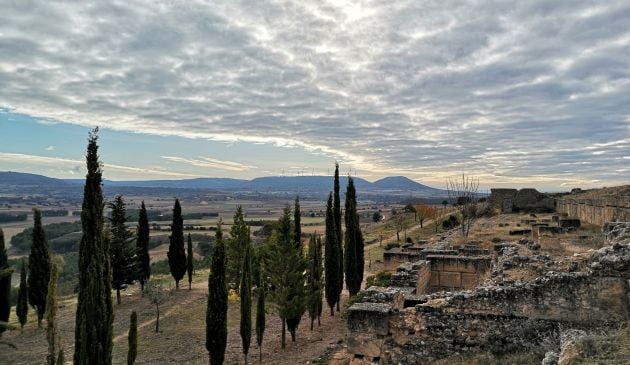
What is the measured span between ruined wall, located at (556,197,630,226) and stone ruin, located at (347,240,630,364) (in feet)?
60.8

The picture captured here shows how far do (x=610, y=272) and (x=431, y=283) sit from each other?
828cm

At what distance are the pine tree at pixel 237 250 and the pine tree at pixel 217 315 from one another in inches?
485

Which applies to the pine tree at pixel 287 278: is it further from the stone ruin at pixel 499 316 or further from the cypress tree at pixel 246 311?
the stone ruin at pixel 499 316

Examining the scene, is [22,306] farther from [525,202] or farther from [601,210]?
[525,202]

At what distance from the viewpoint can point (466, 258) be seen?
49.0ft

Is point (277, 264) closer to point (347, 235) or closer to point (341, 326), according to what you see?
point (341, 326)

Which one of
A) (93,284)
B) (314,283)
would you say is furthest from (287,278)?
(93,284)

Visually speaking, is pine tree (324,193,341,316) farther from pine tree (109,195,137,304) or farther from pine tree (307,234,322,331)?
pine tree (109,195,137,304)

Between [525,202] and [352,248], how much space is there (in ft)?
104

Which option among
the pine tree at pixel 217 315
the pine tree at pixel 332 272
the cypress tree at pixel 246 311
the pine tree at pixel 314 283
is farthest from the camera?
the pine tree at pixel 332 272

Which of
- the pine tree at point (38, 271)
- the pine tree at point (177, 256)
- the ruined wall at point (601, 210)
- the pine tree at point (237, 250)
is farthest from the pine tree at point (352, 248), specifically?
the pine tree at point (38, 271)

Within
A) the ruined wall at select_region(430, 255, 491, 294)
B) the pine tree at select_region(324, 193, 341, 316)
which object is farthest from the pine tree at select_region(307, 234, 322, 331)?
the ruined wall at select_region(430, 255, 491, 294)

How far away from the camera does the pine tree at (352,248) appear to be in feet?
79.2

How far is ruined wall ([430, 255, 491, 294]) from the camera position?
14.6 metres
